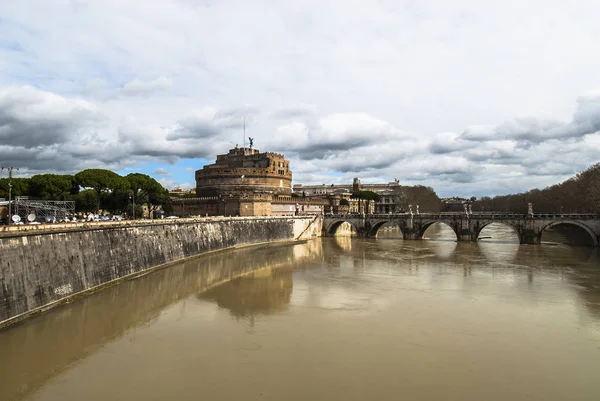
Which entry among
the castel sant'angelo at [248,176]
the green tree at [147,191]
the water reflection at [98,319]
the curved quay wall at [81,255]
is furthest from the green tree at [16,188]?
the castel sant'angelo at [248,176]

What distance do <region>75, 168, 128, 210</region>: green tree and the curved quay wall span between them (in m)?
14.1

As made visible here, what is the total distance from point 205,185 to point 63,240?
2137 inches

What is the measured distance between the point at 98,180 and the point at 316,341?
Answer: 3889 centimetres

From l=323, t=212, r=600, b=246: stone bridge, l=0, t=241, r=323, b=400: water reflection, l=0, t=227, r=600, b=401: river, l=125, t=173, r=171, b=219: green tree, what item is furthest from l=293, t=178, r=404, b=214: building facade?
l=0, t=227, r=600, b=401: river

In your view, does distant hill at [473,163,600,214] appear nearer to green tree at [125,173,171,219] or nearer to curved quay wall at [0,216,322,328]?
curved quay wall at [0,216,322,328]

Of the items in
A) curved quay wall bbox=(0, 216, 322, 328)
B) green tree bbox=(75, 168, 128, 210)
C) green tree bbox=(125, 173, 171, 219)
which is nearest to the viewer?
curved quay wall bbox=(0, 216, 322, 328)

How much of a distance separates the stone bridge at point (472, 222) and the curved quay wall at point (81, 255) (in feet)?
84.8

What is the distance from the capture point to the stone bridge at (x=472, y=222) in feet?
149

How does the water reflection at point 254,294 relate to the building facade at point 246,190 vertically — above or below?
below

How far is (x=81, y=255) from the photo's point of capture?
73.8 ft

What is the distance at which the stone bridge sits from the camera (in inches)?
1786

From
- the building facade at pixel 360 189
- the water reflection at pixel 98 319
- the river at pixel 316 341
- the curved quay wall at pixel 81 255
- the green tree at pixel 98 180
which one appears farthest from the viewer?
the building facade at pixel 360 189

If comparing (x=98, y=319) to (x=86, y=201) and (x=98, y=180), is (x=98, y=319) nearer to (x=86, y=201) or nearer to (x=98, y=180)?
(x=86, y=201)

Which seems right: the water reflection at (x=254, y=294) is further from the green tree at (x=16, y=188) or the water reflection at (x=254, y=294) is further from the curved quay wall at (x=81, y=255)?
the green tree at (x=16, y=188)
